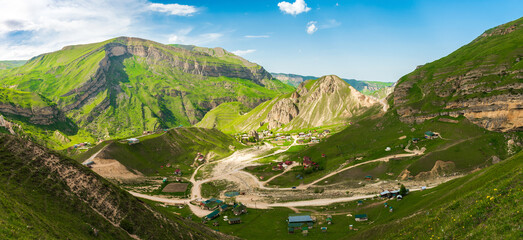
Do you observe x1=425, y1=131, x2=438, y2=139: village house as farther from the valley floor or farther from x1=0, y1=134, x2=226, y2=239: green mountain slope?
x1=0, y1=134, x2=226, y2=239: green mountain slope

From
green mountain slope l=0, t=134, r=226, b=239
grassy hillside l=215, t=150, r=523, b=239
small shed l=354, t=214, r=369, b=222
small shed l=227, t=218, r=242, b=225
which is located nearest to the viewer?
grassy hillside l=215, t=150, r=523, b=239

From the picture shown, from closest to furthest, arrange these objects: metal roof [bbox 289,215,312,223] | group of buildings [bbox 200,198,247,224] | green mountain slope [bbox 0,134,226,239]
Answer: green mountain slope [bbox 0,134,226,239]
metal roof [bbox 289,215,312,223]
group of buildings [bbox 200,198,247,224]

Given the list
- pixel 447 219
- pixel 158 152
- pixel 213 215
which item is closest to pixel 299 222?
pixel 213 215

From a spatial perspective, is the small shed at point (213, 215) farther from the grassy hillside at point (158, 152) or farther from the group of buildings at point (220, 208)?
the grassy hillside at point (158, 152)

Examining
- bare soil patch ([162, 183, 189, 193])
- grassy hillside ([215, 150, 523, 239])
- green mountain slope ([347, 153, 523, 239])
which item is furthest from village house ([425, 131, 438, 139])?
bare soil patch ([162, 183, 189, 193])

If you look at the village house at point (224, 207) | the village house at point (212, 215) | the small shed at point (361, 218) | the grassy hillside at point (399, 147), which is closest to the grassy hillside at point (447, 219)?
the small shed at point (361, 218)

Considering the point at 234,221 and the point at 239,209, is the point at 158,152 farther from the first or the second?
the point at 234,221

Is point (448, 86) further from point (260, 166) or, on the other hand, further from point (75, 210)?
point (75, 210)
